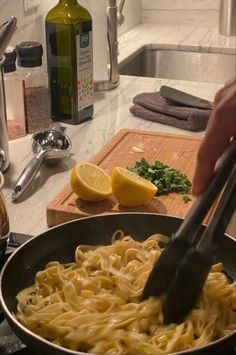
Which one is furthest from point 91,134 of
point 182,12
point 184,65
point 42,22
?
point 182,12

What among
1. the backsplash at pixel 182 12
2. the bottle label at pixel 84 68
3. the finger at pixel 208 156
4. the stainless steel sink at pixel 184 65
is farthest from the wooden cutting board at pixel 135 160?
the backsplash at pixel 182 12

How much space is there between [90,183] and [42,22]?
2.40 feet

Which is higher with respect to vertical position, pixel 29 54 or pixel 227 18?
pixel 29 54

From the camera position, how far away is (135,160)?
1.29 m

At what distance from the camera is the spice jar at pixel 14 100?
1347 mm

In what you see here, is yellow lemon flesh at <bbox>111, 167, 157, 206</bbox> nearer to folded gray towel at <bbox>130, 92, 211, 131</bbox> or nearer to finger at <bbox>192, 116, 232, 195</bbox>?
finger at <bbox>192, 116, 232, 195</bbox>

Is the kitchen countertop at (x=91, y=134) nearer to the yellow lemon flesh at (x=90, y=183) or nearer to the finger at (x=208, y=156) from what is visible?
the yellow lemon flesh at (x=90, y=183)

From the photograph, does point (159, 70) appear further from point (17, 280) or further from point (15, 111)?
point (17, 280)

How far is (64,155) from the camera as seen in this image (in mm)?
1303

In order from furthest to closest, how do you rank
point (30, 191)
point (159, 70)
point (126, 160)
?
1. point (159, 70)
2. point (126, 160)
3. point (30, 191)

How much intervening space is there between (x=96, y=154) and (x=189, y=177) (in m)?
0.22

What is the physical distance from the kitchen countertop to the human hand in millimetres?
424

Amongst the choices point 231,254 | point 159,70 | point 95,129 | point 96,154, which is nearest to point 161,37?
point 159,70

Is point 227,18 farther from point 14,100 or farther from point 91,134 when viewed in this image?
point 14,100
